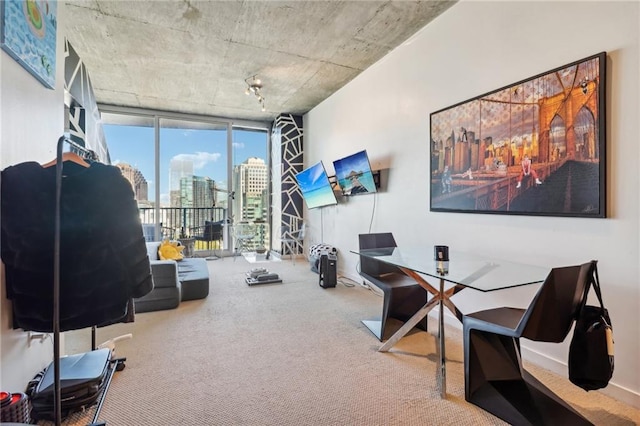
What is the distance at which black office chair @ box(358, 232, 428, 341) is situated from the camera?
99.7 inches

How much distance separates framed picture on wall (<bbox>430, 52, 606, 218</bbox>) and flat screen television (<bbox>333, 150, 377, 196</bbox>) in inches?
39.7

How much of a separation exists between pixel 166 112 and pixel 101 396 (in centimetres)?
545

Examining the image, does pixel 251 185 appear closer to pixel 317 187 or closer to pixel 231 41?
pixel 317 187

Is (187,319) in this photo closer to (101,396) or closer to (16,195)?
(101,396)

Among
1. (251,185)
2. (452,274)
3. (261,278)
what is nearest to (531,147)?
(452,274)

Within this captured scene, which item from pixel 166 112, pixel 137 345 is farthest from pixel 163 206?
pixel 137 345

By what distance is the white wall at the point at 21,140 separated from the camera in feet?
4.46

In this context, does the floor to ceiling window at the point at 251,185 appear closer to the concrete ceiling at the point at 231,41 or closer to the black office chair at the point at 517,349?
the concrete ceiling at the point at 231,41

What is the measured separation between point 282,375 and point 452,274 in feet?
4.19

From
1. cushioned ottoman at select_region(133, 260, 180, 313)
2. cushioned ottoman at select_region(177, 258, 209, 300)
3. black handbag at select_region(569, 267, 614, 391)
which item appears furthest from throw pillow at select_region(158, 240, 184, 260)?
black handbag at select_region(569, 267, 614, 391)

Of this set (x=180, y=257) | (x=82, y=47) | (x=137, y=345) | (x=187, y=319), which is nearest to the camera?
(x=137, y=345)

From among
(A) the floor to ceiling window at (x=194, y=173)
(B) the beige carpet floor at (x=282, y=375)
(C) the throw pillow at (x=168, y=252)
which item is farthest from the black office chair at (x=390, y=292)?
(A) the floor to ceiling window at (x=194, y=173)

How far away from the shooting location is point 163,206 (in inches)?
241

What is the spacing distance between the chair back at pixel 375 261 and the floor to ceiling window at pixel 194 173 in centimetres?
380
